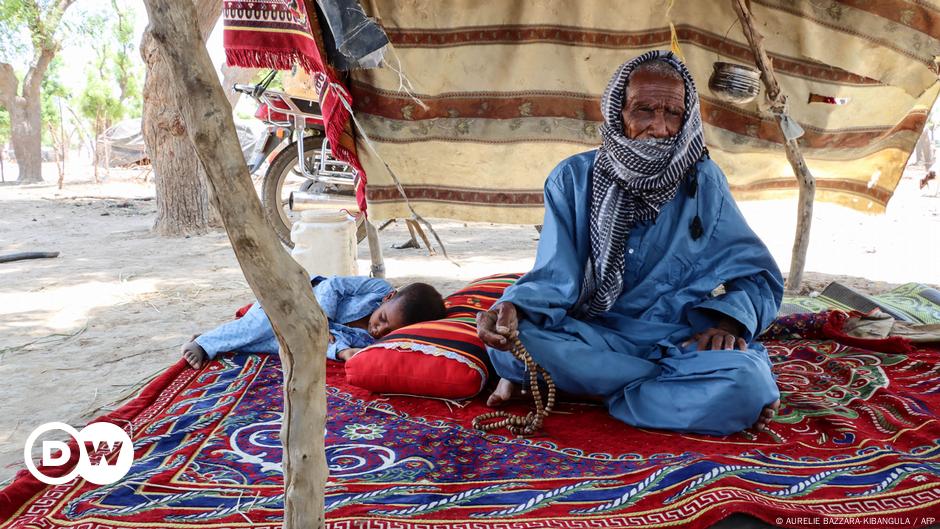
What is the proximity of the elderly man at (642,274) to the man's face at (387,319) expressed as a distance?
766 mm

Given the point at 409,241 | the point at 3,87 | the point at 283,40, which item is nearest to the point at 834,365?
the point at 283,40

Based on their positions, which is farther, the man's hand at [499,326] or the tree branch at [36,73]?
the tree branch at [36,73]

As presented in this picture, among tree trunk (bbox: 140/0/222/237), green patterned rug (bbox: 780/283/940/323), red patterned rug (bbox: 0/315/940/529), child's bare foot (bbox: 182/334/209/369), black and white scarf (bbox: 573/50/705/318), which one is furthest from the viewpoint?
tree trunk (bbox: 140/0/222/237)

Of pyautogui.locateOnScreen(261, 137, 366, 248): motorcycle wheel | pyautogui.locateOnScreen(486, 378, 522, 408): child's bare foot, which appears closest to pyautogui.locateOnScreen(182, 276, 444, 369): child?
pyautogui.locateOnScreen(486, 378, 522, 408): child's bare foot

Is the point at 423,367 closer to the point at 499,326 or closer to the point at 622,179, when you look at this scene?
the point at 499,326

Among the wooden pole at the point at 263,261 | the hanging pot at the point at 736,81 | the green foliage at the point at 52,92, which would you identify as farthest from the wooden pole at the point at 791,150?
the green foliage at the point at 52,92

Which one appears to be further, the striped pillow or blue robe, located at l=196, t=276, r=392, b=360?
blue robe, located at l=196, t=276, r=392, b=360

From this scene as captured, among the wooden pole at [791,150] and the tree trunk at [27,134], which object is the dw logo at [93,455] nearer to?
the wooden pole at [791,150]

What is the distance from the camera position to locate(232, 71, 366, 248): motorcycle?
6484mm

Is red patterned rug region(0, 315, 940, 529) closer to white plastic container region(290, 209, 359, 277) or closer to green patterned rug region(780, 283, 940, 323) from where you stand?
green patterned rug region(780, 283, 940, 323)

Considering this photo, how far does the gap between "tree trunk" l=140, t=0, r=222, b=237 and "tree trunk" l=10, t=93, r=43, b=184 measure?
10696 mm

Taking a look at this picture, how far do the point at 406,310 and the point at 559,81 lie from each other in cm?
182

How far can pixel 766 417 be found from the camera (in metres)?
2.40

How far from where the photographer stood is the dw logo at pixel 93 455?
6.71 ft
